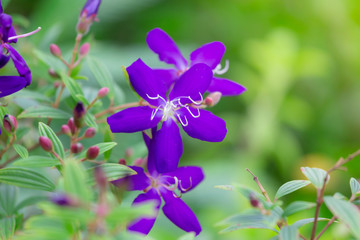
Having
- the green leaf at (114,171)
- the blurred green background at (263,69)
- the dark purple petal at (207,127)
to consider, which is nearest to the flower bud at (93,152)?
the green leaf at (114,171)

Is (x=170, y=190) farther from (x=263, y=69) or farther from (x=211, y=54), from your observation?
(x=263, y=69)

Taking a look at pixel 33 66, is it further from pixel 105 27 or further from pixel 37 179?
pixel 105 27

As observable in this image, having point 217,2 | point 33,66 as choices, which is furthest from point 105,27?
point 33,66

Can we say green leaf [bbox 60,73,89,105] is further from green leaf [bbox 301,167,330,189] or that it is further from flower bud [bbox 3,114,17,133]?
green leaf [bbox 301,167,330,189]

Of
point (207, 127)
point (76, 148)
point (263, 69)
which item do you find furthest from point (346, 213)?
point (263, 69)

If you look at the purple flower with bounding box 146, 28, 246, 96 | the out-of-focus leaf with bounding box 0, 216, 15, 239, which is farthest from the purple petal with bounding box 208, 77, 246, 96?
the out-of-focus leaf with bounding box 0, 216, 15, 239

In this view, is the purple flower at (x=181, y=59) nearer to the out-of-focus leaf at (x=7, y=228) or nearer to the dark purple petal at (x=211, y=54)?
the dark purple petal at (x=211, y=54)

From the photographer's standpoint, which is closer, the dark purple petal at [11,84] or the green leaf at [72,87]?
the dark purple petal at [11,84]
